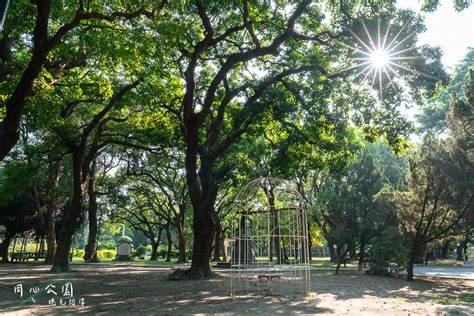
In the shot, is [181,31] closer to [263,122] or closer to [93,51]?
[93,51]

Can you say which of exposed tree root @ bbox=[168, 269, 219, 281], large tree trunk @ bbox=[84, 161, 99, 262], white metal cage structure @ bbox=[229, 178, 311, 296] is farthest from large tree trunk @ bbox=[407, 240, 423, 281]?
large tree trunk @ bbox=[84, 161, 99, 262]

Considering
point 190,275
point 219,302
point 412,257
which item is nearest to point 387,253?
point 412,257

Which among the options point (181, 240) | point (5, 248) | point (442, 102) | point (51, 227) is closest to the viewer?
point (51, 227)

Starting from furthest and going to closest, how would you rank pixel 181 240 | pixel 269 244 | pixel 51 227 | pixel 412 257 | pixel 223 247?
pixel 223 247 → pixel 181 240 → pixel 51 227 → pixel 412 257 → pixel 269 244

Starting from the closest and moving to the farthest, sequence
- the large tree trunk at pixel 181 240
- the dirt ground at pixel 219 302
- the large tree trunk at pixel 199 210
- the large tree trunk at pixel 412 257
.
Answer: the dirt ground at pixel 219 302 < the large tree trunk at pixel 199 210 < the large tree trunk at pixel 412 257 < the large tree trunk at pixel 181 240

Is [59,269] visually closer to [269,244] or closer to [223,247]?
[269,244]

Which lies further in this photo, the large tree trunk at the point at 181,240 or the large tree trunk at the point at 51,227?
the large tree trunk at the point at 181,240

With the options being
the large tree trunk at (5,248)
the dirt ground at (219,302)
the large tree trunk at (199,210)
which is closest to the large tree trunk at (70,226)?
the dirt ground at (219,302)

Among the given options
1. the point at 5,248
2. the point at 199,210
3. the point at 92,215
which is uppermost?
the point at 92,215

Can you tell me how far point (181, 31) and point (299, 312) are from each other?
7.31 metres

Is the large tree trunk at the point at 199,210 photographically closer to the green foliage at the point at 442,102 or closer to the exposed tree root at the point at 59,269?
the exposed tree root at the point at 59,269

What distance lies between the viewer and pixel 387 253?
17422 millimetres

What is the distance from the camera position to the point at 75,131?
17906 millimetres

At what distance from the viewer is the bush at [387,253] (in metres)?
16.9
